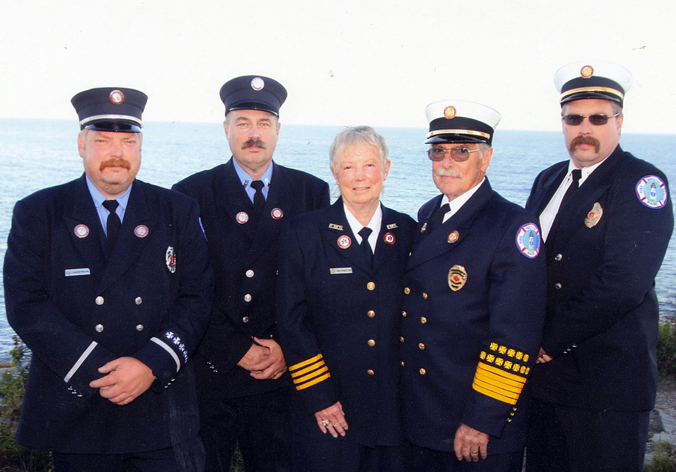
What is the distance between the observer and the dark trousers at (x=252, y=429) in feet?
13.3

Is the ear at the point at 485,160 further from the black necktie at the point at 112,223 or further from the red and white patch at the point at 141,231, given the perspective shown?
the black necktie at the point at 112,223

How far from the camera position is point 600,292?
3.27 m

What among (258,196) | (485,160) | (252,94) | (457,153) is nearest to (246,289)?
(258,196)

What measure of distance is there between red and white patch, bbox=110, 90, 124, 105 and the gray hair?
1236 millimetres

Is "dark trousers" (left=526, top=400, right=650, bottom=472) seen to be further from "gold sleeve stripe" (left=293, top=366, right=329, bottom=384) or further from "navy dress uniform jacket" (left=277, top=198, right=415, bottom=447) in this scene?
"gold sleeve stripe" (left=293, top=366, right=329, bottom=384)

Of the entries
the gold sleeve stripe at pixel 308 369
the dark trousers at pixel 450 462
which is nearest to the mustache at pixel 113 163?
the gold sleeve stripe at pixel 308 369

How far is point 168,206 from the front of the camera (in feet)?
11.9

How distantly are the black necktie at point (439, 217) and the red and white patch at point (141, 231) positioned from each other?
5.26 ft

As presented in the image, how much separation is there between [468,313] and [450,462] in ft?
2.67

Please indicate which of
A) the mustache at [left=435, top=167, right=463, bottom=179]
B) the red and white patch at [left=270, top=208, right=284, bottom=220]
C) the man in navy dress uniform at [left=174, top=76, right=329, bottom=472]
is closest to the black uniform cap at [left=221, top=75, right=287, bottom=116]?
the man in navy dress uniform at [left=174, top=76, right=329, bottom=472]

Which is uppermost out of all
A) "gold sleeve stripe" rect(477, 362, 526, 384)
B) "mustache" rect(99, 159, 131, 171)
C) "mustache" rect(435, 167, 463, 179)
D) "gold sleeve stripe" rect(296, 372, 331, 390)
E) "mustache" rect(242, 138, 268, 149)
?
"mustache" rect(242, 138, 268, 149)

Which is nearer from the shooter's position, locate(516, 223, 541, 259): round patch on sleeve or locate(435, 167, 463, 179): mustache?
locate(516, 223, 541, 259): round patch on sleeve

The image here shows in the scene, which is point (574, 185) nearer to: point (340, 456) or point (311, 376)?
point (311, 376)

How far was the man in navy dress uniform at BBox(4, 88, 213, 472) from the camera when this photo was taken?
10.5ft
